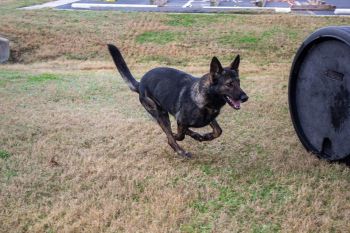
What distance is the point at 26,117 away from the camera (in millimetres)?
8281

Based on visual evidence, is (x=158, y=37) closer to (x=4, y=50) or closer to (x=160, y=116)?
(x=4, y=50)

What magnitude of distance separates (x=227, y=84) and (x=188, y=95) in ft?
2.40

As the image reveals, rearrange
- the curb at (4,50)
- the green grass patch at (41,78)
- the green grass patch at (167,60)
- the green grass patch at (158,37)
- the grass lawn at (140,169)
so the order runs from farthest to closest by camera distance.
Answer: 1. the green grass patch at (158,37)
2. the curb at (4,50)
3. the green grass patch at (167,60)
4. the green grass patch at (41,78)
5. the grass lawn at (140,169)

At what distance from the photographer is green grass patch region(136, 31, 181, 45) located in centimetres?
1852

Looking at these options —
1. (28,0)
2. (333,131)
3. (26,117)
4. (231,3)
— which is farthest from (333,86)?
(28,0)

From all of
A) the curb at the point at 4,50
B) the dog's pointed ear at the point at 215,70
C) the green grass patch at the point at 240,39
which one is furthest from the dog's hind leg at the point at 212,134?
the curb at the point at 4,50

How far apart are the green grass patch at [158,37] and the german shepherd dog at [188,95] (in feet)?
38.5

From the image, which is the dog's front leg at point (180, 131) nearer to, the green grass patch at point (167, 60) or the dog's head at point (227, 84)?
the dog's head at point (227, 84)

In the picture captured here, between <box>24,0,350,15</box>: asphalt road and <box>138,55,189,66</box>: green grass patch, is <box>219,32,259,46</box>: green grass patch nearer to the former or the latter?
<box>138,55,189,66</box>: green grass patch

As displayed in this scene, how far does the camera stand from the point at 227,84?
5.47 m

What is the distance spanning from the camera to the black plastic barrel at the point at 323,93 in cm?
556

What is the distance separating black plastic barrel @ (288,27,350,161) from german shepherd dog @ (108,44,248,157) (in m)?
1.28

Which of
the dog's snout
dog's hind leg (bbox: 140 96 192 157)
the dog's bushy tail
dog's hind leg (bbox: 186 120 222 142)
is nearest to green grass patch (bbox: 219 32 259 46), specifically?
the dog's bushy tail

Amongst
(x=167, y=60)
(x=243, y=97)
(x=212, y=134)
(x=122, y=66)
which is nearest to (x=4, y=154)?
(x=122, y=66)
